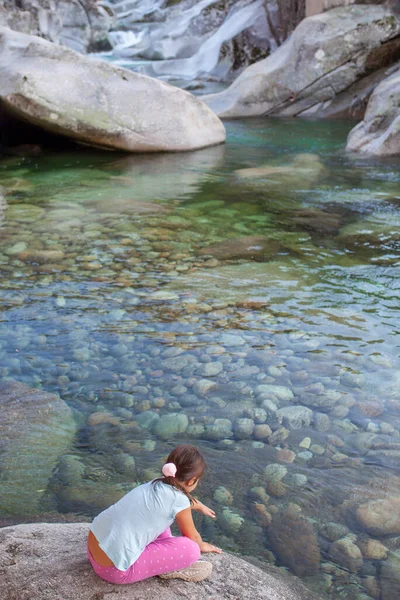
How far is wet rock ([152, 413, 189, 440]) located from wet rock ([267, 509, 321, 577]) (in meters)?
0.80

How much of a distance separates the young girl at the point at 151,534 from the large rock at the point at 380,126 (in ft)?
29.6

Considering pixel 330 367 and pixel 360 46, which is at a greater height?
pixel 360 46

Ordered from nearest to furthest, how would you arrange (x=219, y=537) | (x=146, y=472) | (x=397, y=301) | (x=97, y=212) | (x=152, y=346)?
(x=219, y=537), (x=146, y=472), (x=152, y=346), (x=397, y=301), (x=97, y=212)

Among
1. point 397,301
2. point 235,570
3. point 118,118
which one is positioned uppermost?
point 118,118

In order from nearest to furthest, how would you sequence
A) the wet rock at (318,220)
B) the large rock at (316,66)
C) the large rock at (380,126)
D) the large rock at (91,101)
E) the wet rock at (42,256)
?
the wet rock at (42,256), the wet rock at (318,220), the large rock at (91,101), the large rock at (380,126), the large rock at (316,66)

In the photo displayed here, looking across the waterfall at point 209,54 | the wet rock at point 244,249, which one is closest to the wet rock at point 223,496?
the wet rock at point 244,249

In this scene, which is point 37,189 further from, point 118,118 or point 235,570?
point 235,570

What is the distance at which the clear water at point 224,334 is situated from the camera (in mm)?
3008

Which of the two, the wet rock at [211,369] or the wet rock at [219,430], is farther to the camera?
the wet rock at [211,369]

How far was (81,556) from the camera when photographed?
2238 mm

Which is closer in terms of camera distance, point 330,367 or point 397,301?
point 330,367

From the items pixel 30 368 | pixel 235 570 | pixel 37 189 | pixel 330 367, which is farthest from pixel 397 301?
pixel 37 189

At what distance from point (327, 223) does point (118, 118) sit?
4546mm

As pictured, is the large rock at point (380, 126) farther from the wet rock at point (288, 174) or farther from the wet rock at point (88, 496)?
the wet rock at point (88, 496)
